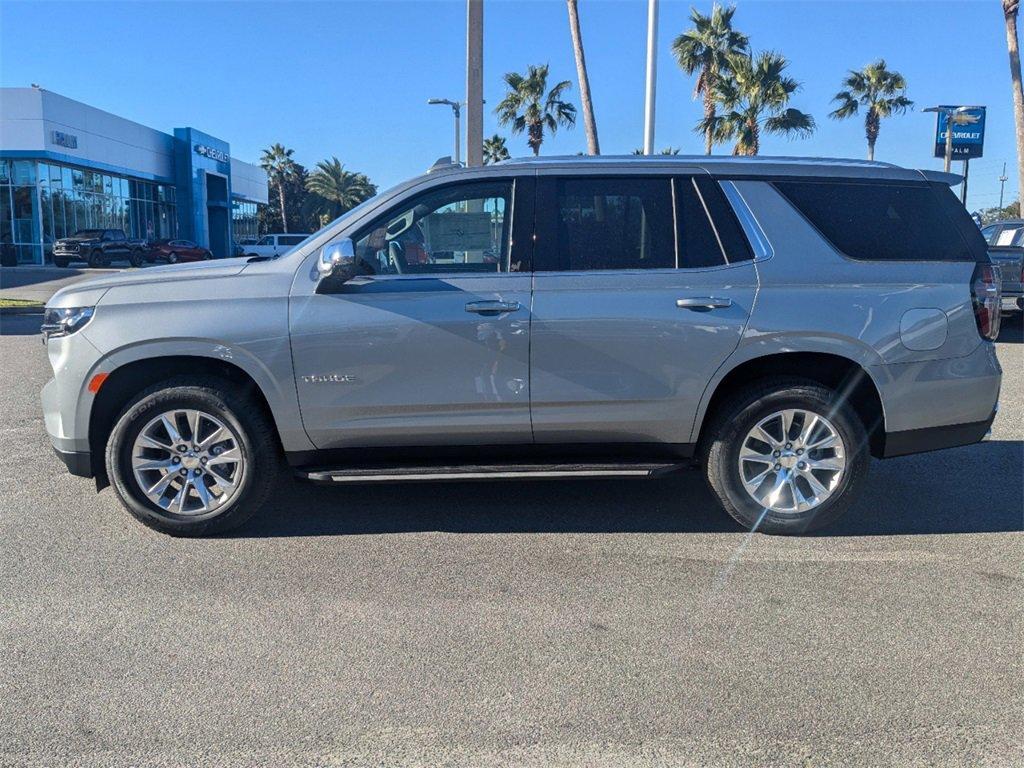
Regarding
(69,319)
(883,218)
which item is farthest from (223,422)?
(883,218)

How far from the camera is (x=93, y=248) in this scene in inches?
1417

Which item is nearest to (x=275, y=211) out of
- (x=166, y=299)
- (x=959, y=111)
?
(x=959, y=111)

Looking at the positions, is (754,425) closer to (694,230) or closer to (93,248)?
(694,230)

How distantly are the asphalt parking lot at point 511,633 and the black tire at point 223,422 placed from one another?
143mm

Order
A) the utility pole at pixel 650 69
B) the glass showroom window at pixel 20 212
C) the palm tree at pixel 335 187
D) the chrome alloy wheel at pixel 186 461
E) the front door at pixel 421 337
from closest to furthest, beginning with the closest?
the front door at pixel 421 337
the chrome alloy wheel at pixel 186 461
the utility pole at pixel 650 69
the glass showroom window at pixel 20 212
the palm tree at pixel 335 187

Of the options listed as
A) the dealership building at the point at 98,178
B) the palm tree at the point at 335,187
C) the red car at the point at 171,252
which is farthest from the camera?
the palm tree at the point at 335,187

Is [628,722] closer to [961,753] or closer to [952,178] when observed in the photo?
[961,753]

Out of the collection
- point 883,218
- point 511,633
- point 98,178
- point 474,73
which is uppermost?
point 98,178

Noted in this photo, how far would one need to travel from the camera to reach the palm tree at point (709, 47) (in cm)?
3002

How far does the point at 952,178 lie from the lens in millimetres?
4938

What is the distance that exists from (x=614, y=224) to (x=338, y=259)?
59.2 inches

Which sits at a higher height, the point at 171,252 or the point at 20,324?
the point at 171,252

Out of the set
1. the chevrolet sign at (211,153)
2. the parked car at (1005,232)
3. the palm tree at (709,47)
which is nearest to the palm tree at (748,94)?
the palm tree at (709,47)

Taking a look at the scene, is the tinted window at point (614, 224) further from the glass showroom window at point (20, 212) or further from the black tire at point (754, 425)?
the glass showroom window at point (20, 212)
